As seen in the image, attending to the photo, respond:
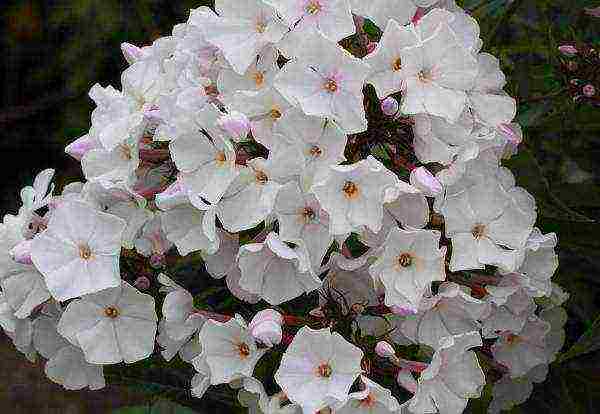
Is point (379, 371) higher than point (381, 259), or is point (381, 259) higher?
point (381, 259)

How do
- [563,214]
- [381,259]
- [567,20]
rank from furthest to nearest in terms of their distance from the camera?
[567,20], [563,214], [381,259]

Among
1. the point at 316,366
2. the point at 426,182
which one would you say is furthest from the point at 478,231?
the point at 316,366

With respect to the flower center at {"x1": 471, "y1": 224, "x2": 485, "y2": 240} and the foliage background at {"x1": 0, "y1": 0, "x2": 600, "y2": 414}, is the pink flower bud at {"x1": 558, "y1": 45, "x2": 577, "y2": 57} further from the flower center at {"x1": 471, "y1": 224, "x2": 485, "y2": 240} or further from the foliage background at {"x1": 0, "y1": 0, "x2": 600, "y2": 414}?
the flower center at {"x1": 471, "y1": 224, "x2": 485, "y2": 240}

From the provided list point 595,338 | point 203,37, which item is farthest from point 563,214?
point 203,37

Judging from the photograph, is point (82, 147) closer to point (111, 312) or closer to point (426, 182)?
point (111, 312)

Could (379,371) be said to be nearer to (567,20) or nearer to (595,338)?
(595,338)

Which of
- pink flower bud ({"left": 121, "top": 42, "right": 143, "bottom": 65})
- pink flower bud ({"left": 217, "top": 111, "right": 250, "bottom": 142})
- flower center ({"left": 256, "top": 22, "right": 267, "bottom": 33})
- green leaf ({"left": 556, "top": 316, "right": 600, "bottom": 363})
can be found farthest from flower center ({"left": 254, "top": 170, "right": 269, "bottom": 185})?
green leaf ({"left": 556, "top": 316, "right": 600, "bottom": 363})
